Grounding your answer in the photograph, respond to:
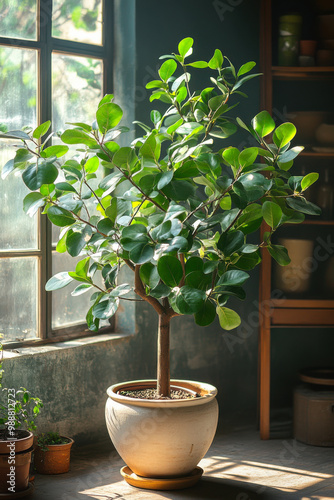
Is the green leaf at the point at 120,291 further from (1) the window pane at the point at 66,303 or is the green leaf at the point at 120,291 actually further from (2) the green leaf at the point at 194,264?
(1) the window pane at the point at 66,303

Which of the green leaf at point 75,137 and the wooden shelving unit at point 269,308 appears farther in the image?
the wooden shelving unit at point 269,308

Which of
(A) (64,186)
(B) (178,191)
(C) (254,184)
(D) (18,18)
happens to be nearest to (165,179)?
(B) (178,191)

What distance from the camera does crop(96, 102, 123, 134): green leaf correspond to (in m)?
2.79

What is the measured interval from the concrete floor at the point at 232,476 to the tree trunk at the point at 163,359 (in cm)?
47

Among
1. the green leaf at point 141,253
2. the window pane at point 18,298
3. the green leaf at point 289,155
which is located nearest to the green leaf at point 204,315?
the green leaf at point 141,253

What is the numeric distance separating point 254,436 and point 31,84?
2415 mm

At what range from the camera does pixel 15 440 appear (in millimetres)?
3064

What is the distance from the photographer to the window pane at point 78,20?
3822 millimetres

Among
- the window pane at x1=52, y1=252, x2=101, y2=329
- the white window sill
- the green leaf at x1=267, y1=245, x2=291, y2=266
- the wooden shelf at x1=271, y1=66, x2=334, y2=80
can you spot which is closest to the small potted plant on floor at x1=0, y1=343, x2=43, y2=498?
the white window sill

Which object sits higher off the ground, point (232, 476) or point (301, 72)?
point (301, 72)

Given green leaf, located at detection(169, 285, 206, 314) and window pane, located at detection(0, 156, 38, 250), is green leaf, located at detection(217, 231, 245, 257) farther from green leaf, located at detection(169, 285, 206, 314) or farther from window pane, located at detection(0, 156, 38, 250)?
window pane, located at detection(0, 156, 38, 250)

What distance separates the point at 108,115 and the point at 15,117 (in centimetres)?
100

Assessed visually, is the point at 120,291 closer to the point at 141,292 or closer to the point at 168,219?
the point at 141,292

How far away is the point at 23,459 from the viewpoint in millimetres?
3064
